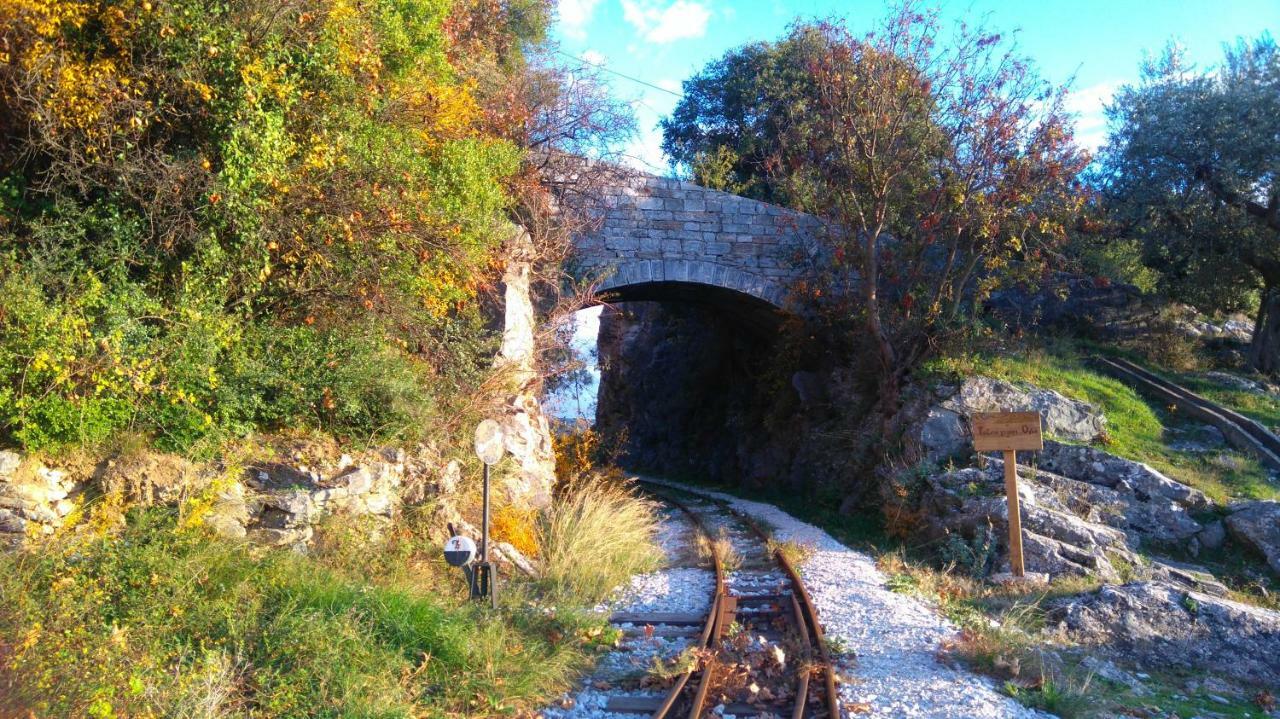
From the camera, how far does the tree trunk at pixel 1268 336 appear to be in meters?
16.8

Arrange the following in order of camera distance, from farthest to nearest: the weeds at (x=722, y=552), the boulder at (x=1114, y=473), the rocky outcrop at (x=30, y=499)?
1. the boulder at (x=1114, y=473)
2. the weeds at (x=722, y=552)
3. the rocky outcrop at (x=30, y=499)

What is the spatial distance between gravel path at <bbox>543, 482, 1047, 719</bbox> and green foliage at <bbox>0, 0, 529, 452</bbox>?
3403mm

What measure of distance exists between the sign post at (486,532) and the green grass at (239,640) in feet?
1.32

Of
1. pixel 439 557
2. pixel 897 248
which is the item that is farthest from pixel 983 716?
pixel 897 248

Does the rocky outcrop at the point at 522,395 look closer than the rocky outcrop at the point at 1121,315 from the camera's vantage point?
Yes

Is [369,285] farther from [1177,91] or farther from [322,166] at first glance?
[1177,91]

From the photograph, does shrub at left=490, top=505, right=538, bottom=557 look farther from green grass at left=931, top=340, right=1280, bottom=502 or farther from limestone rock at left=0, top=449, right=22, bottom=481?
green grass at left=931, top=340, right=1280, bottom=502

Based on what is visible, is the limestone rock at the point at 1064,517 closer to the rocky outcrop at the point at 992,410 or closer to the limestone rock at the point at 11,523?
the rocky outcrop at the point at 992,410

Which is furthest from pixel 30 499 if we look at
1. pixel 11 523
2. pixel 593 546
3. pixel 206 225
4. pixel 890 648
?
pixel 890 648

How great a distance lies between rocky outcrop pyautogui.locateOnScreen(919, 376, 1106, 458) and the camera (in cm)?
1279

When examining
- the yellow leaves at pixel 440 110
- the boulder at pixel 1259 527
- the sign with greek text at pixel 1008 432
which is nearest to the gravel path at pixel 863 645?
the sign with greek text at pixel 1008 432

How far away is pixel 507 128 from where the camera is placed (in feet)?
46.9

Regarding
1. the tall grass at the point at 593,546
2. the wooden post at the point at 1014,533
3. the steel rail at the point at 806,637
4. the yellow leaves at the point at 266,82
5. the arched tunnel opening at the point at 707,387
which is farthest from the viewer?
the arched tunnel opening at the point at 707,387

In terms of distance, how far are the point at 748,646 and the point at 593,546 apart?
3023 mm
